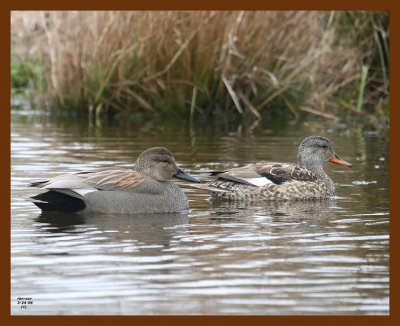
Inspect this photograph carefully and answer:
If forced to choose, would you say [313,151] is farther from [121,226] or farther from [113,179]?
[121,226]

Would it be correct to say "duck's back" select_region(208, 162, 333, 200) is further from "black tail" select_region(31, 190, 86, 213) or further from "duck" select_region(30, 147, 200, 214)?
"black tail" select_region(31, 190, 86, 213)

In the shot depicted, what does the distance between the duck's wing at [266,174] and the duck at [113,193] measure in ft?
3.26

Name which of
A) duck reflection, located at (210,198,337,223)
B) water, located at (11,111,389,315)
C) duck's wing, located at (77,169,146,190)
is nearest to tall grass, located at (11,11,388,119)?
water, located at (11,111,389,315)

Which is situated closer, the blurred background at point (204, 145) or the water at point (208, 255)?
the water at point (208, 255)

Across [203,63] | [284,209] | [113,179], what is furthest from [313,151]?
[203,63]

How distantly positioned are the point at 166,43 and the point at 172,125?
1457 mm

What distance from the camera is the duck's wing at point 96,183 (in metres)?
9.74

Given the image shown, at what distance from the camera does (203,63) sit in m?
19.1

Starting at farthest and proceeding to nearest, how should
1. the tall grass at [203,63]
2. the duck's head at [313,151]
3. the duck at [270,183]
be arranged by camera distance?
the tall grass at [203,63] < the duck's head at [313,151] < the duck at [270,183]

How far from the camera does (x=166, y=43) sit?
18953 millimetres

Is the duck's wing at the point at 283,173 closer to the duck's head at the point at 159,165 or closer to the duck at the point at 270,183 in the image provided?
the duck at the point at 270,183

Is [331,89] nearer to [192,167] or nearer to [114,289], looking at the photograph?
[192,167]

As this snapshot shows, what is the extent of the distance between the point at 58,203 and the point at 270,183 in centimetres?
252

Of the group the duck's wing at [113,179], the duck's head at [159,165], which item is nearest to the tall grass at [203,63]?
the duck's head at [159,165]
